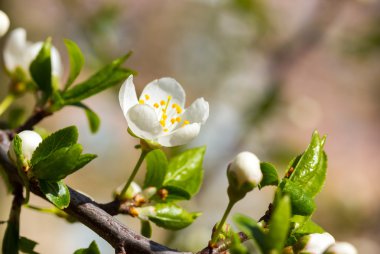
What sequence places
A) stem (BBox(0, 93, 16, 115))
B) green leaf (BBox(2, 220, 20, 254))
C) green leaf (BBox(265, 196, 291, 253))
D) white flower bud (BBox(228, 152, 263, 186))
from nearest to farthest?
green leaf (BBox(265, 196, 291, 253)), white flower bud (BBox(228, 152, 263, 186)), green leaf (BBox(2, 220, 20, 254)), stem (BBox(0, 93, 16, 115))

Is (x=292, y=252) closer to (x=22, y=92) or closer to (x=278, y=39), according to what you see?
(x=22, y=92)

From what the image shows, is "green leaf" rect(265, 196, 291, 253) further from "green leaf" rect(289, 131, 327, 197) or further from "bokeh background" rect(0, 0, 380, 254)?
"bokeh background" rect(0, 0, 380, 254)

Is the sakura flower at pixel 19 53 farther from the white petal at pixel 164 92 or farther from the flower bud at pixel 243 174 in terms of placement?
the flower bud at pixel 243 174

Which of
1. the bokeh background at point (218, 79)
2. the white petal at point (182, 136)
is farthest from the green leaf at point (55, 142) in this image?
the bokeh background at point (218, 79)

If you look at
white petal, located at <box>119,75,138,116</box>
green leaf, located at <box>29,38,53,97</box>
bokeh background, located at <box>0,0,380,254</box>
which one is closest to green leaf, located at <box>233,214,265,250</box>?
white petal, located at <box>119,75,138,116</box>

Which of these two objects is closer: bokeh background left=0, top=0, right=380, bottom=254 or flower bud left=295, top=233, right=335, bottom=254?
flower bud left=295, top=233, right=335, bottom=254

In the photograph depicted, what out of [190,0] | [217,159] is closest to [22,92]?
[217,159]

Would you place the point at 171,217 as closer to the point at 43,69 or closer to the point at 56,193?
the point at 56,193
